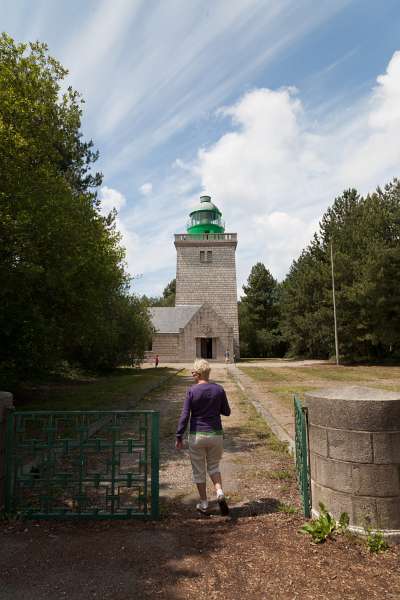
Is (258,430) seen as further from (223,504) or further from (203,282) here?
(203,282)

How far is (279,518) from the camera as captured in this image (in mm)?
4176

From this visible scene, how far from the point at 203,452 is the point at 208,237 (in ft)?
134

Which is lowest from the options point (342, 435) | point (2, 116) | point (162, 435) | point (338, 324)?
point (162, 435)

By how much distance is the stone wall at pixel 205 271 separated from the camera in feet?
144

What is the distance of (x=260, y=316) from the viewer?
2327 inches

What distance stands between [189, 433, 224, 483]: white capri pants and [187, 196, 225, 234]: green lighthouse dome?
41.9m

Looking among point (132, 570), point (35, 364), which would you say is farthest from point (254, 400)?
point (132, 570)

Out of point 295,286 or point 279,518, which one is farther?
point 295,286

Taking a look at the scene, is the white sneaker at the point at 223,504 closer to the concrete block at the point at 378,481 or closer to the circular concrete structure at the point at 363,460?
the circular concrete structure at the point at 363,460

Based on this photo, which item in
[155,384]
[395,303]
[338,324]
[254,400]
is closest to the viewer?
[254,400]

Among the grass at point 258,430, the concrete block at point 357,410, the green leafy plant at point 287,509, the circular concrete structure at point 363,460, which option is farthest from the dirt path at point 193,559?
the grass at point 258,430

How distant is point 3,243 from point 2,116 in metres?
2.91

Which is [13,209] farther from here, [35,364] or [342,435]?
[342,435]

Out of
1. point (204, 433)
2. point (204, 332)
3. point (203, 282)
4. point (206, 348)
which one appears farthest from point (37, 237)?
point (203, 282)
